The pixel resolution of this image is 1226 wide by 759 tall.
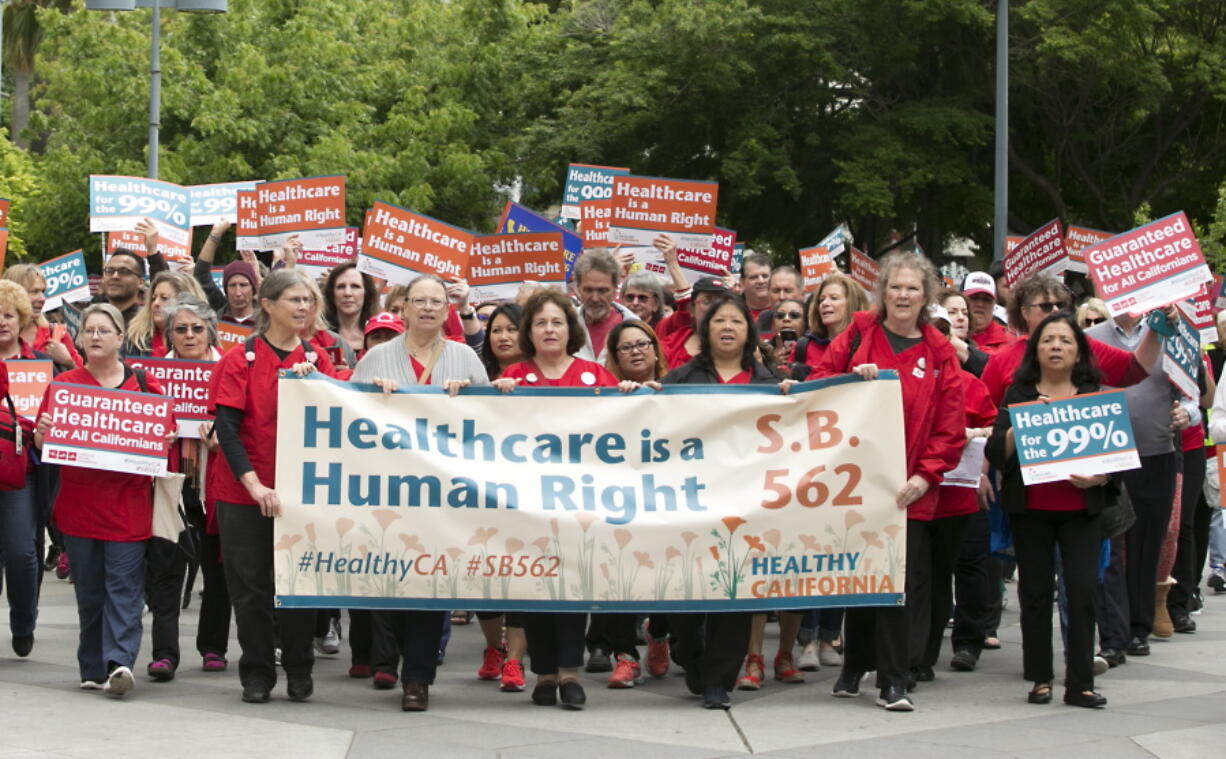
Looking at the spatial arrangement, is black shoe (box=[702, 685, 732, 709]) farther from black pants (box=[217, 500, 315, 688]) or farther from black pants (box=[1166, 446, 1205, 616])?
black pants (box=[1166, 446, 1205, 616])

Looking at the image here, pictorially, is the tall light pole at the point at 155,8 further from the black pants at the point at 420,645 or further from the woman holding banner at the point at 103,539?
the black pants at the point at 420,645

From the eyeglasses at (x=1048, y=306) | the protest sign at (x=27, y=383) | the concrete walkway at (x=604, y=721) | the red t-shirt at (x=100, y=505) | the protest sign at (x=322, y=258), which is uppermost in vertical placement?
the protest sign at (x=322, y=258)

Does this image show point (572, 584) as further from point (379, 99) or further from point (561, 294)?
point (379, 99)

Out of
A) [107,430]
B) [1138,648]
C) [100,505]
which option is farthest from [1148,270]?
[100,505]

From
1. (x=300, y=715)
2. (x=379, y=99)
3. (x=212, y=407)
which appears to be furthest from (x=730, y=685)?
(x=379, y=99)

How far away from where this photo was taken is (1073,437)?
8047 millimetres

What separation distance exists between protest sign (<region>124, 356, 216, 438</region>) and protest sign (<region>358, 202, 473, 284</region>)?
2965 millimetres

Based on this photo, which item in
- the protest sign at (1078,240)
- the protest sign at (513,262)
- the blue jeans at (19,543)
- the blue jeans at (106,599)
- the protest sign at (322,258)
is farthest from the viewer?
the protest sign at (1078,240)

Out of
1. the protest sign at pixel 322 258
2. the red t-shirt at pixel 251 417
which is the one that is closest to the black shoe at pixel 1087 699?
the red t-shirt at pixel 251 417

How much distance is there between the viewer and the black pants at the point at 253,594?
8109 mm

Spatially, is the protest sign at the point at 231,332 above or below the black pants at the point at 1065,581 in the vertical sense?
above

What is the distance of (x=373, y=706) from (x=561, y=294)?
204cm

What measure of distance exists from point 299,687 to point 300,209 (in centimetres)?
638

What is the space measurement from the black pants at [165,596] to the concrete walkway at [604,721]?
0.16 meters
